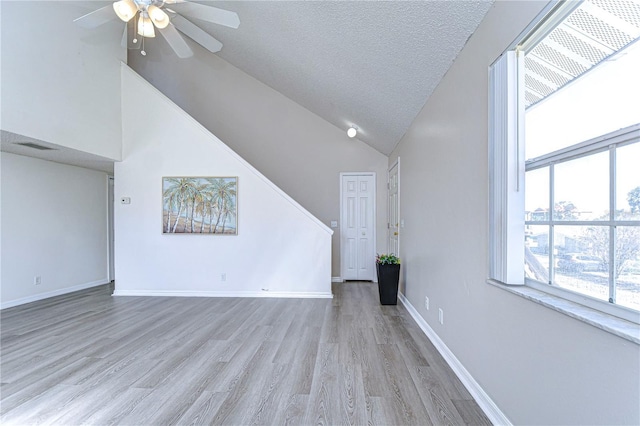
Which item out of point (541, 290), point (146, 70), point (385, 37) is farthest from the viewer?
point (146, 70)

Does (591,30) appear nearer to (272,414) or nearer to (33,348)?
(272,414)

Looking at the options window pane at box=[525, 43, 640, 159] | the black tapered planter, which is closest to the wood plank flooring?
the black tapered planter

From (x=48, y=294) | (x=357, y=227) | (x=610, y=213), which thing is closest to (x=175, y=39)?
(x=610, y=213)

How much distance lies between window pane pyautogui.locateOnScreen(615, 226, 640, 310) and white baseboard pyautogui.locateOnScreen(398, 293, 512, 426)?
95cm

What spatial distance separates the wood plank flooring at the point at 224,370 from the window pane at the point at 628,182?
1.39 metres

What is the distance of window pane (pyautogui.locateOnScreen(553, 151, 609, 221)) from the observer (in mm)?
1038

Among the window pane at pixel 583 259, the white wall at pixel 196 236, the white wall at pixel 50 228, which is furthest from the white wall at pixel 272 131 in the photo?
the window pane at pixel 583 259

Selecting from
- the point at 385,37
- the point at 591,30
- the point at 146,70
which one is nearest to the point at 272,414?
the point at 591,30

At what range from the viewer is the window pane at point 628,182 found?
Result: 910 millimetres

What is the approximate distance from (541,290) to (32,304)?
19.6 ft

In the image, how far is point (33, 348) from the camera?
2.55 metres

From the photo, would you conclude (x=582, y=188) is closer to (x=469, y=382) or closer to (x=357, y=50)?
Result: (x=469, y=382)

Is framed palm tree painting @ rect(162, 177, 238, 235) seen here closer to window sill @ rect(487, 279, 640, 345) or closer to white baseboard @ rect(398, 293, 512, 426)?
white baseboard @ rect(398, 293, 512, 426)

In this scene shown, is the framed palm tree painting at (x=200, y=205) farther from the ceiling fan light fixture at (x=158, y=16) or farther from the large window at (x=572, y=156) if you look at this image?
the large window at (x=572, y=156)
